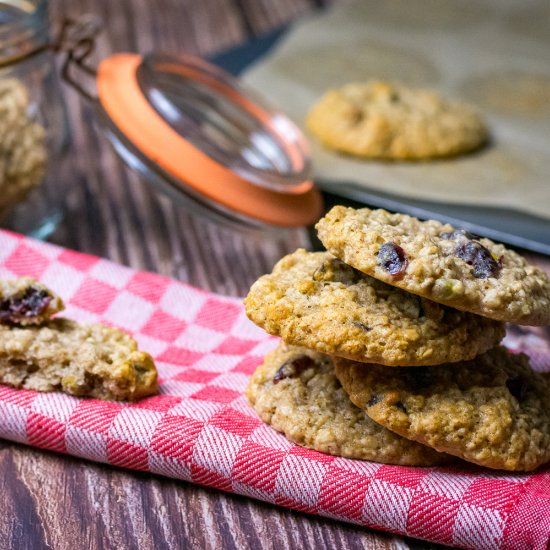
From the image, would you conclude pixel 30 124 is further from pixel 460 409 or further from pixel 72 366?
pixel 460 409

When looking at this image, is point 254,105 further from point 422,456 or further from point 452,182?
point 422,456

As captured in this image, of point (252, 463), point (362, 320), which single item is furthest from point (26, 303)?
point (362, 320)

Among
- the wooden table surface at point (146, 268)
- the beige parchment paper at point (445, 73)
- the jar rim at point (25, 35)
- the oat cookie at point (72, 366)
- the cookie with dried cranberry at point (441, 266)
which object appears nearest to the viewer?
the cookie with dried cranberry at point (441, 266)

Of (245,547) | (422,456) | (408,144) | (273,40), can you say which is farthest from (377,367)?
Result: (273,40)

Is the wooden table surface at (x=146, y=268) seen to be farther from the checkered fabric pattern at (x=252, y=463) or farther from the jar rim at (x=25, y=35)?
the jar rim at (x=25, y=35)

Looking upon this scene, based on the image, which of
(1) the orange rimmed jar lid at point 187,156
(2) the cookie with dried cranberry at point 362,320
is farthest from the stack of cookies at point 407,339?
(1) the orange rimmed jar lid at point 187,156

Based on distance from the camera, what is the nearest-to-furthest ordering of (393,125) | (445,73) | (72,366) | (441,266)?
1. (441,266)
2. (72,366)
3. (393,125)
4. (445,73)

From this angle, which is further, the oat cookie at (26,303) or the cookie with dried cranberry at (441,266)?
the oat cookie at (26,303)
